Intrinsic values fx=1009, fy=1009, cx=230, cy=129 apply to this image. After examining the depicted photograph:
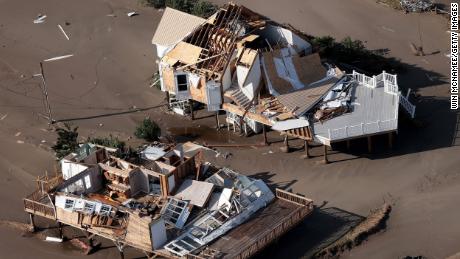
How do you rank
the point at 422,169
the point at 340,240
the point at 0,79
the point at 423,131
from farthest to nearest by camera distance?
the point at 0,79 → the point at 423,131 → the point at 422,169 → the point at 340,240

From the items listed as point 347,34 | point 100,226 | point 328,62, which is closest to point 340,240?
point 100,226

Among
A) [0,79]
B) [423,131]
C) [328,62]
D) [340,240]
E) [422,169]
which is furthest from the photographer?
[0,79]

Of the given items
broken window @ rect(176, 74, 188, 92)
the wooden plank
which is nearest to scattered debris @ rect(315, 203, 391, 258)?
broken window @ rect(176, 74, 188, 92)

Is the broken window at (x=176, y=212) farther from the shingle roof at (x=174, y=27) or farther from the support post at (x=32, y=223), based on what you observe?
the shingle roof at (x=174, y=27)

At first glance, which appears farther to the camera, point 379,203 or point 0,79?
point 0,79

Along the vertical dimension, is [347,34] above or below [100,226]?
above

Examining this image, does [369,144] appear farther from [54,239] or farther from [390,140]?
[54,239]

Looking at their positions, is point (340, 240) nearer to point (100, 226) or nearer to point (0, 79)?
point (100, 226)

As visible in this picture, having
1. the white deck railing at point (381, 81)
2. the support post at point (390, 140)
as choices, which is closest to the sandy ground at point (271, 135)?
the support post at point (390, 140)
